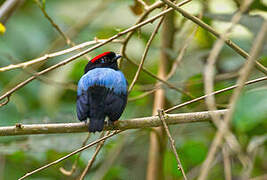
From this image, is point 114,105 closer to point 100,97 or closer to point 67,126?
point 100,97

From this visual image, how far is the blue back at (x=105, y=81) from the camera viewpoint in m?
3.72

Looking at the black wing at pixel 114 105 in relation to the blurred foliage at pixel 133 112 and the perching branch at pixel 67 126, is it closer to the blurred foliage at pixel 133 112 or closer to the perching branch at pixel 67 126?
the perching branch at pixel 67 126

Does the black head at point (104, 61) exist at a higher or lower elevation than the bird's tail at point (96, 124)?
higher

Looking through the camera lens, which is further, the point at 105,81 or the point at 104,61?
the point at 104,61

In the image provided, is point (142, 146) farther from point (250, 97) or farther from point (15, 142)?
point (250, 97)

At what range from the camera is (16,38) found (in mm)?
7000

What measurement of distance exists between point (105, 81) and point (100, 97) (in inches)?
8.6

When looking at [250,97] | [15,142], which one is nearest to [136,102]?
[15,142]

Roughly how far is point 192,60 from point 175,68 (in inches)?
21.4

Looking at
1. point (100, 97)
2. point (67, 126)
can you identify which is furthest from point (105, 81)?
point (67, 126)

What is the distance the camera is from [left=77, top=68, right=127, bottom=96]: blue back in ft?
12.2

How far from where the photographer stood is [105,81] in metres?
3.77

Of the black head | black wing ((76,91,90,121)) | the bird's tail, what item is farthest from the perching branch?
the black head

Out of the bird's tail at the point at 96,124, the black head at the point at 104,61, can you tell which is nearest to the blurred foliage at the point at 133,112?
the black head at the point at 104,61
